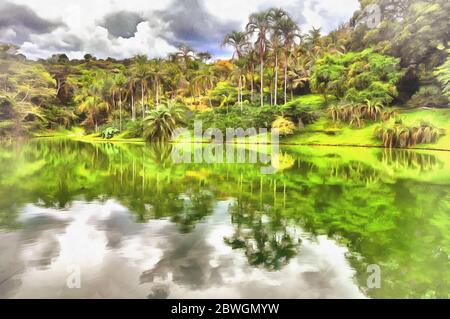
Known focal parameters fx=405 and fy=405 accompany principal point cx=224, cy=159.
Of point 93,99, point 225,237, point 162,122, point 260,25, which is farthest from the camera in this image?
point 93,99

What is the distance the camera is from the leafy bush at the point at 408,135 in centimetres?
2302

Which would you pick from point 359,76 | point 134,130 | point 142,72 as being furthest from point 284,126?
point 142,72

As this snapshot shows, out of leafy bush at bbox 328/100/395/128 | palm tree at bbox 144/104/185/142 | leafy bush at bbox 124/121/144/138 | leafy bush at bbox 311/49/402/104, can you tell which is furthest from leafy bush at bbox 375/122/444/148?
leafy bush at bbox 124/121/144/138

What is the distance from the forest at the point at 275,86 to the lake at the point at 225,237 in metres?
16.1

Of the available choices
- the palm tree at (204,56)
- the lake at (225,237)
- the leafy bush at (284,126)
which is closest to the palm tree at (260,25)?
the leafy bush at (284,126)

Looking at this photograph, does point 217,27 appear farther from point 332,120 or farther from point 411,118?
point 411,118

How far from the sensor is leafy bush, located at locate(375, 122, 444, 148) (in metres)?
23.0

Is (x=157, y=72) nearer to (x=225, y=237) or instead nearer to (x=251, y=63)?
(x=251, y=63)

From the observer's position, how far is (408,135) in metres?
23.5

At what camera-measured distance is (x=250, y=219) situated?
24.0 feet

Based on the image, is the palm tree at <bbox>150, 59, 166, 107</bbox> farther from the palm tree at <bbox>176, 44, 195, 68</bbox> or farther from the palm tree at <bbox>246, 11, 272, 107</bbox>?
the palm tree at <bbox>246, 11, 272, 107</bbox>

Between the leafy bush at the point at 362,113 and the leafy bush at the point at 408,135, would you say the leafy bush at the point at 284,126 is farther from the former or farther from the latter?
the leafy bush at the point at 408,135

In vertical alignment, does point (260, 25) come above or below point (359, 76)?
above

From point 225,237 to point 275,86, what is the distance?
27.4 metres
